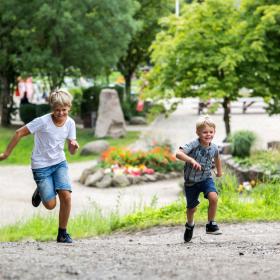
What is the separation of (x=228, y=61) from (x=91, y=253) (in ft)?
44.8

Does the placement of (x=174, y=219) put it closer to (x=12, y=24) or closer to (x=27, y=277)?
(x=27, y=277)

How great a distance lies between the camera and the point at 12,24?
98.8 feet

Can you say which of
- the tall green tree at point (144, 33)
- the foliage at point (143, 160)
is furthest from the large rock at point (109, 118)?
the foliage at point (143, 160)

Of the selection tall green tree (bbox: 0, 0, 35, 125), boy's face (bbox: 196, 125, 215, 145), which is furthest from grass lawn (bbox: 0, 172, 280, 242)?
tall green tree (bbox: 0, 0, 35, 125)

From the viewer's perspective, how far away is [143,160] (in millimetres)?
20672

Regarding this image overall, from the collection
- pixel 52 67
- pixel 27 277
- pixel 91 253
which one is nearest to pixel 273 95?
pixel 52 67

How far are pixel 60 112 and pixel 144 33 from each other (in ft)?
102

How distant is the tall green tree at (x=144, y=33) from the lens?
37.4m

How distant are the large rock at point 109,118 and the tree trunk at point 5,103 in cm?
470

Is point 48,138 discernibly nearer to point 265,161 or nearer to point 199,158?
point 199,158

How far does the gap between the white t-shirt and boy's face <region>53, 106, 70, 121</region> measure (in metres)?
0.10

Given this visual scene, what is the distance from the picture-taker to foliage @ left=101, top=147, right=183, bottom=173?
20391 mm

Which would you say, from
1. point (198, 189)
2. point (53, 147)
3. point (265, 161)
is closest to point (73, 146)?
point (53, 147)

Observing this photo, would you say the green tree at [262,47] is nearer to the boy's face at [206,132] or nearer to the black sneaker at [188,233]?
the black sneaker at [188,233]
